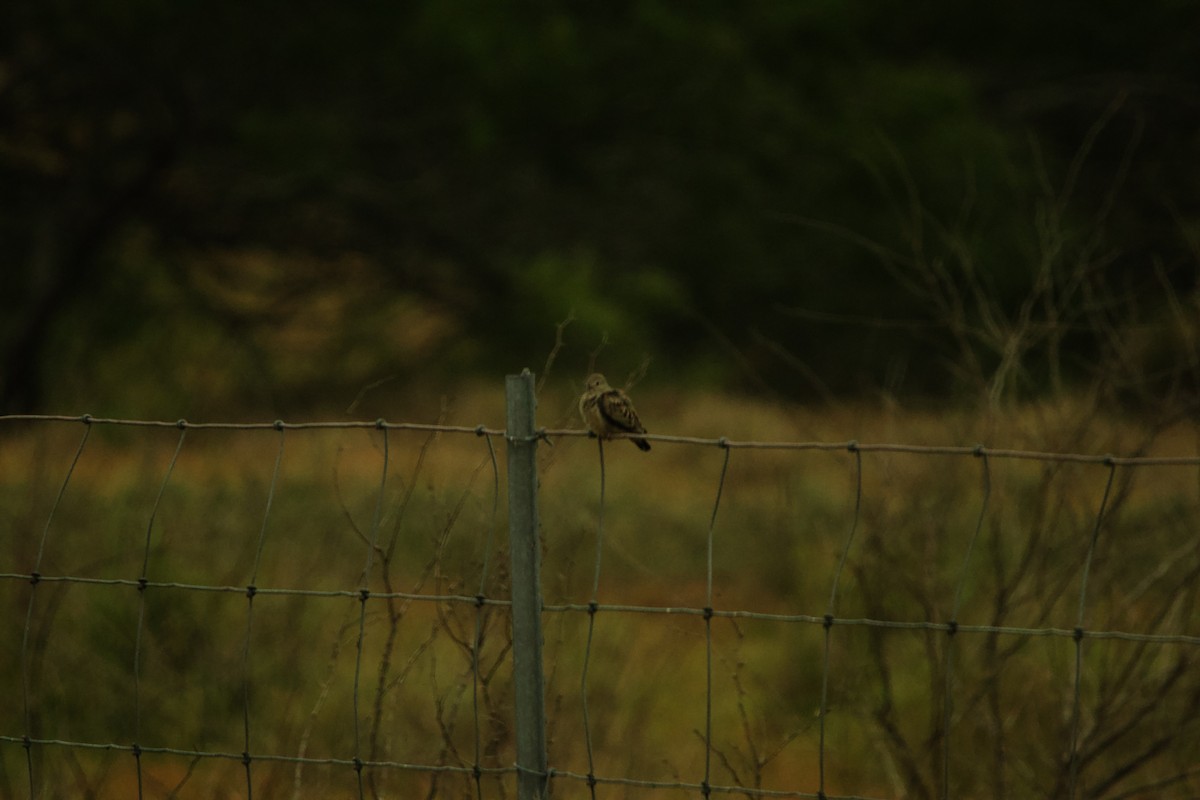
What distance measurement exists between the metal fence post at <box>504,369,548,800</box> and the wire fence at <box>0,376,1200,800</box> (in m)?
0.23

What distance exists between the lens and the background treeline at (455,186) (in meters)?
14.3

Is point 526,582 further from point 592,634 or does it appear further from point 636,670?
point 636,670

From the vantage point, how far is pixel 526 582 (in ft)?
9.75

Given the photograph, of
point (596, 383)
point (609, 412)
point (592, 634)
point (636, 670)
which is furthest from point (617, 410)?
point (636, 670)

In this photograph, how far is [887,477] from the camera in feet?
15.2

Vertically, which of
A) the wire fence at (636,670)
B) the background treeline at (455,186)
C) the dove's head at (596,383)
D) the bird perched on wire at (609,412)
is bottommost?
the wire fence at (636,670)

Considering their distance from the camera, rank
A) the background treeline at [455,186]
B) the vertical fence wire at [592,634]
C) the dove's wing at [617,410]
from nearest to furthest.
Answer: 1. the vertical fence wire at [592,634]
2. the dove's wing at [617,410]
3. the background treeline at [455,186]

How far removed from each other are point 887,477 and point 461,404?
904 centimetres

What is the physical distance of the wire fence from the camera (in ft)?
14.2

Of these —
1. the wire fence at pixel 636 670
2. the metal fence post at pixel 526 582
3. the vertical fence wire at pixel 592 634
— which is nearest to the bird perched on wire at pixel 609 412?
the vertical fence wire at pixel 592 634

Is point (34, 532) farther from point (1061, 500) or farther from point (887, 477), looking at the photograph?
point (1061, 500)

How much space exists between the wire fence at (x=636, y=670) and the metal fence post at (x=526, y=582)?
0.76 ft

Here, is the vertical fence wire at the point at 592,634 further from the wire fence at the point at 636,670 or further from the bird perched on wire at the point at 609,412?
the bird perched on wire at the point at 609,412

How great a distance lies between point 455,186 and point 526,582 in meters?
13.1
